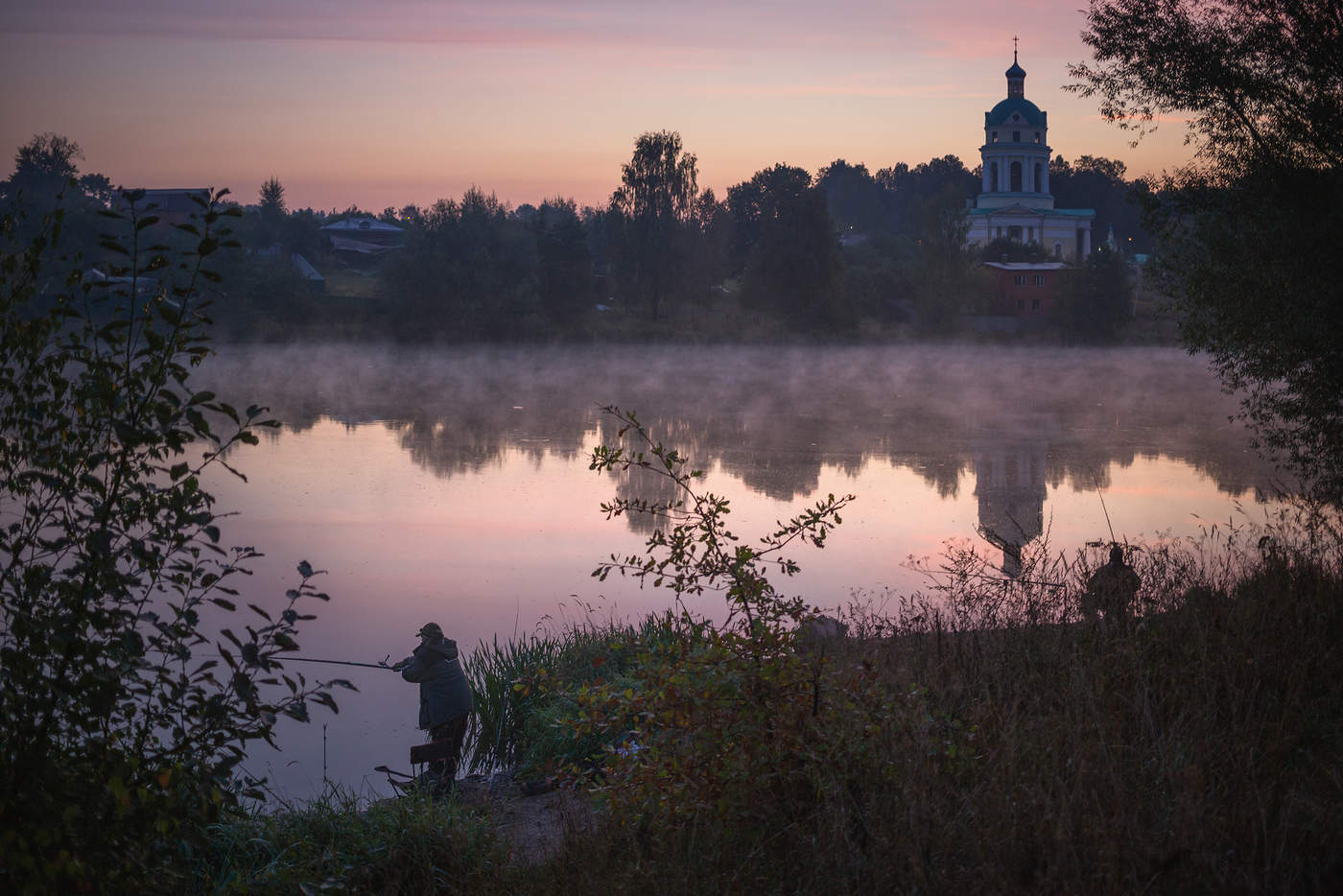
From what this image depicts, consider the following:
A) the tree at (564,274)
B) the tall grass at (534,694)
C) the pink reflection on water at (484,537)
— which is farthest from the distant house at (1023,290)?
the tall grass at (534,694)

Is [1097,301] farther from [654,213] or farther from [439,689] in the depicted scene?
[439,689]

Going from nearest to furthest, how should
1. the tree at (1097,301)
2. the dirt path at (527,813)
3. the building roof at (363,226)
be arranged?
the dirt path at (527,813), the tree at (1097,301), the building roof at (363,226)

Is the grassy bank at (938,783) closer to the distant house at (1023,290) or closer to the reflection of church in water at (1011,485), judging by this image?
the reflection of church in water at (1011,485)

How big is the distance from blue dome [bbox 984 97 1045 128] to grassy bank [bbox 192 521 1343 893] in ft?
365

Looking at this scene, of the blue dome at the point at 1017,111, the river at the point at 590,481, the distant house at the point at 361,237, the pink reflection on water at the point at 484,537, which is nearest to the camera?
the pink reflection on water at the point at 484,537

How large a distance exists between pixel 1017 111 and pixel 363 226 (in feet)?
207

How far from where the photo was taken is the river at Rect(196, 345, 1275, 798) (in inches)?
452

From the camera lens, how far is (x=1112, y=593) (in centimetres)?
694

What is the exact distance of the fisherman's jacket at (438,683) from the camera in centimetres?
741

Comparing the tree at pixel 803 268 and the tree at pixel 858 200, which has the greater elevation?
the tree at pixel 858 200

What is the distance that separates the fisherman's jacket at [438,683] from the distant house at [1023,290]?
207 ft

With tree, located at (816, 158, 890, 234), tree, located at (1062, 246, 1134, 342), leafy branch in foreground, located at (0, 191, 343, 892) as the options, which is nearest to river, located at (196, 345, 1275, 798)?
leafy branch in foreground, located at (0, 191, 343, 892)

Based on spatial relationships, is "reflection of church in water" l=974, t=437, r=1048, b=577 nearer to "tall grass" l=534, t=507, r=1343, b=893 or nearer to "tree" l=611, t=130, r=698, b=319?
"tall grass" l=534, t=507, r=1343, b=893

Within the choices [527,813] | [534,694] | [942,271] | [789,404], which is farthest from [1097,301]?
[527,813]
